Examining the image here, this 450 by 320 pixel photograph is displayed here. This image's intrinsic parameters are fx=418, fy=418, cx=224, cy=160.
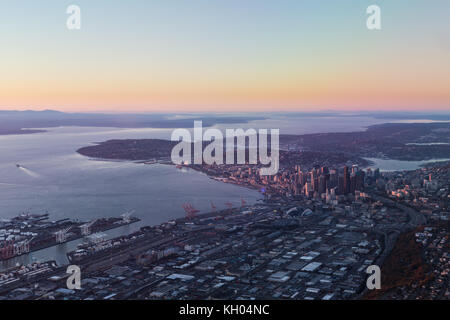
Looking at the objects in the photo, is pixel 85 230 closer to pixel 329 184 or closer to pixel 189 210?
pixel 189 210

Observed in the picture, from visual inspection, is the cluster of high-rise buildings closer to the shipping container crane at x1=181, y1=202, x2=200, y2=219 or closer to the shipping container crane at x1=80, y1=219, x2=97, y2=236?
the shipping container crane at x1=181, y1=202, x2=200, y2=219

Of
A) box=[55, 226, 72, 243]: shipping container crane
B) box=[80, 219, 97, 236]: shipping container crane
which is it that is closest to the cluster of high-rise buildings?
box=[80, 219, 97, 236]: shipping container crane

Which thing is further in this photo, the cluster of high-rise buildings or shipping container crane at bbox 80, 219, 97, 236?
the cluster of high-rise buildings

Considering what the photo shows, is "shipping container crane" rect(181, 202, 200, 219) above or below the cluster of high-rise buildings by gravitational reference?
below

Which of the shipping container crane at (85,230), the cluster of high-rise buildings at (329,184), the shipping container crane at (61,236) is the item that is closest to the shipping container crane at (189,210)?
the shipping container crane at (85,230)

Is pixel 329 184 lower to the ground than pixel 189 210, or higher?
higher

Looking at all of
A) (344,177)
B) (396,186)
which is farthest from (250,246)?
(396,186)

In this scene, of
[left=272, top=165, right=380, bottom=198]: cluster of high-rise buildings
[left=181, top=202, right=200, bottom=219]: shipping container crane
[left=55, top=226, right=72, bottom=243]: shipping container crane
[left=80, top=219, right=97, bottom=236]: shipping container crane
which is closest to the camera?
[left=55, top=226, right=72, bottom=243]: shipping container crane

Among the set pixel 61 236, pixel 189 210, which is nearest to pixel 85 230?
pixel 61 236

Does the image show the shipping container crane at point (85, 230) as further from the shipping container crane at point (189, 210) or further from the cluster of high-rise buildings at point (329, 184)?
the cluster of high-rise buildings at point (329, 184)

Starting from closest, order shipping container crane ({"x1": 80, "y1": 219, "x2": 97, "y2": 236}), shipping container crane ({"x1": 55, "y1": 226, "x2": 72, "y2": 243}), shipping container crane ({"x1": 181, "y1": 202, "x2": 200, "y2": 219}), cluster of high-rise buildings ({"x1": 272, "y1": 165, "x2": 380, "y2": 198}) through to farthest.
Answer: shipping container crane ({"x1": 55, "y1": 226, "x2": 72, "y2": 243})
shipping container crane ({"x1": 80, "y1": 219, "x2": 97, "y2": 236})
shipping container crane ({"x1": 181, "y1": 202, "x2": 200, "y2": 219})
cluster of high-rise buildings ({"x1": 272, "y1": 165, "x2": 380, "y2": 198})
